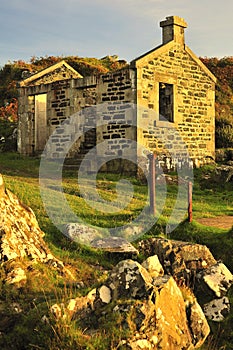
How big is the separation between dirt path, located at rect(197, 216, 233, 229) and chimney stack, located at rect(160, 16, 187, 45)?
986cm

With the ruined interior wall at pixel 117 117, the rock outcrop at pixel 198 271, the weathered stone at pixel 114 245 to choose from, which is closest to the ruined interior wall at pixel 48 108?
the ruined interior wall at pixel 117 117

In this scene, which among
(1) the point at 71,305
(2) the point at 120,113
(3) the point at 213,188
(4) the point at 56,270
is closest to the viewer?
(1) the point at 71,305

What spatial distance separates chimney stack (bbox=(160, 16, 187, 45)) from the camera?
19906mm

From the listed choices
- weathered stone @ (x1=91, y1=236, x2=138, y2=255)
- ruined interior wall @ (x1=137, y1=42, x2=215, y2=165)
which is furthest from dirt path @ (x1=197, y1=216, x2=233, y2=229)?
ruined interior wall @ (x1=137, y1=42, x2=215, y2=165)

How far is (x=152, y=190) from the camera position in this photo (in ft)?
38.0

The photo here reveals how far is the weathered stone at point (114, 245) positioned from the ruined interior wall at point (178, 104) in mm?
9043

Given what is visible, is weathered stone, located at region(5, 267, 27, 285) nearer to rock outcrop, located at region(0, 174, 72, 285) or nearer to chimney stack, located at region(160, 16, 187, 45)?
rock outcrop, located at region(0, 174, 72, 285)

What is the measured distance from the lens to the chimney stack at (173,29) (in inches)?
784

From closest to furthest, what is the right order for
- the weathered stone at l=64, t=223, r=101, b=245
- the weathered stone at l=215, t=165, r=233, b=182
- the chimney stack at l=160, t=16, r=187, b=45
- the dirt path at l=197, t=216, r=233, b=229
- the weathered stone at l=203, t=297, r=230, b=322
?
1. the weathered stone at l=203, t=297, r=230, b=322
2. the weathered stone at l=64, t=223, r=101, b=245
3. the dirt path at l=197, t=216, r=233, b=229
4. the weathered stone at l=215, t=165, r=233, b=182
5. the chimney stack at l=160, t=16, r=187, b=45

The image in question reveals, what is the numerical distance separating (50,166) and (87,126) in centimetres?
244

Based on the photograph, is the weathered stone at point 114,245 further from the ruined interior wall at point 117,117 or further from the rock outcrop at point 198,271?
the ruined interior wall at point 117,117

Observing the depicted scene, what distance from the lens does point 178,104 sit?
65.7 feet

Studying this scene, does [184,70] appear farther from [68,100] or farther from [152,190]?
[152,190]

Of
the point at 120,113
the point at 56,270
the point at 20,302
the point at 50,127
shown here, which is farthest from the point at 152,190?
the point at 50,127
